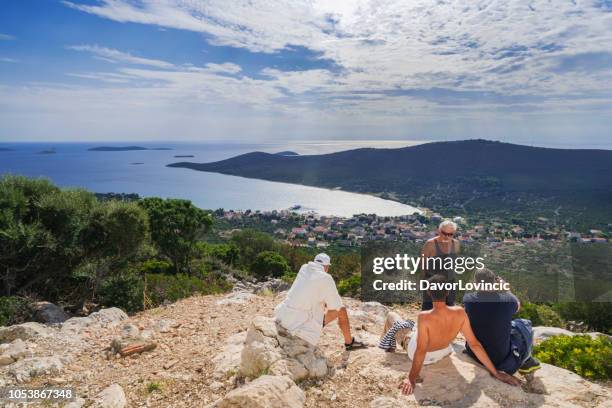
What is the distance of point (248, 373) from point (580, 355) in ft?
12.5

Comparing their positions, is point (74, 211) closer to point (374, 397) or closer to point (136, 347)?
point (136, 347)

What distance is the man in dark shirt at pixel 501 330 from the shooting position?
3752 millimetres

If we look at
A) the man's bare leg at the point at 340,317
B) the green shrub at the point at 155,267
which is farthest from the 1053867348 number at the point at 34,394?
the green shrub at the point at 155,267

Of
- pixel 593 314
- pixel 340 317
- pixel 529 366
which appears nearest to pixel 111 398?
pixel 340 317

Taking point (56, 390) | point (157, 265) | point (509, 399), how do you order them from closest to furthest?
point (509, 399) → point (56, 390) → point (157, 265)

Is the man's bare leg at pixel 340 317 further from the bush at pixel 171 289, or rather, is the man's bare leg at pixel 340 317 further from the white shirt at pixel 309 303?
the bush at pixel 171 289

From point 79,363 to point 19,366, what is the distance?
0.60 metres

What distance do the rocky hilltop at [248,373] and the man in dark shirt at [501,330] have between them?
199mm

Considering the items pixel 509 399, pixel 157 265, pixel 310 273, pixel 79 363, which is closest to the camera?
pixel 509 399

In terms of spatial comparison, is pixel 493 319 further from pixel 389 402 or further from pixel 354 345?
pixel 354 345

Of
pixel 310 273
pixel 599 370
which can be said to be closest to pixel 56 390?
pixel 310 273

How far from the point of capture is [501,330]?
12.5 feet

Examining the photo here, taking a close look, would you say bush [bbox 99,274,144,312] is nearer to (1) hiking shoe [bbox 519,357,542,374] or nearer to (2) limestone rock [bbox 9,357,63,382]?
(2) limestone rock [bbox 9,357,63,382]

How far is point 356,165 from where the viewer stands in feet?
328
